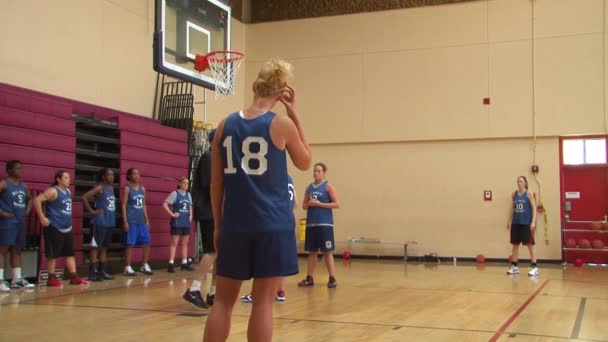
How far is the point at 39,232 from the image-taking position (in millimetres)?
8953

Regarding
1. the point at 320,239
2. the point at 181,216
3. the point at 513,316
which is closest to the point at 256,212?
the point at 513,316

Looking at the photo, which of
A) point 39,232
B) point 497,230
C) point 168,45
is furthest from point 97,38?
point 497,230

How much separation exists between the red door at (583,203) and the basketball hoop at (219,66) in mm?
7984

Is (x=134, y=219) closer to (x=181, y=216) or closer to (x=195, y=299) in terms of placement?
(x=181, y=216)

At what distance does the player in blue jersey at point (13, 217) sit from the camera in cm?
794

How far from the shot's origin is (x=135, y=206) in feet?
33.9

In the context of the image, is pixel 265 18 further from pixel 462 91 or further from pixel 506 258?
pixel 506 258

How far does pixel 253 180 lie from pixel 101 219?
719 centimetres

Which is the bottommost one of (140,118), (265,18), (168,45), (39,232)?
(39,232)

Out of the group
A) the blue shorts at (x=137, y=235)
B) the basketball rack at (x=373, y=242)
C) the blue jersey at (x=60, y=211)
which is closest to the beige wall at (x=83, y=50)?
the blue jersey at (x=60, y=211)

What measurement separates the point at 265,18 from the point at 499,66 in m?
6.25

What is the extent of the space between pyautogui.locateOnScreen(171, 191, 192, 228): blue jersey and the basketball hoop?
208cm

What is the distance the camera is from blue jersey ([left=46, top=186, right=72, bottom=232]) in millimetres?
8297

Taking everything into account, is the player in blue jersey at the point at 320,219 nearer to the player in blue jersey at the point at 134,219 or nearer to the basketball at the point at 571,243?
the player in blue jersey at the point at 134,219
